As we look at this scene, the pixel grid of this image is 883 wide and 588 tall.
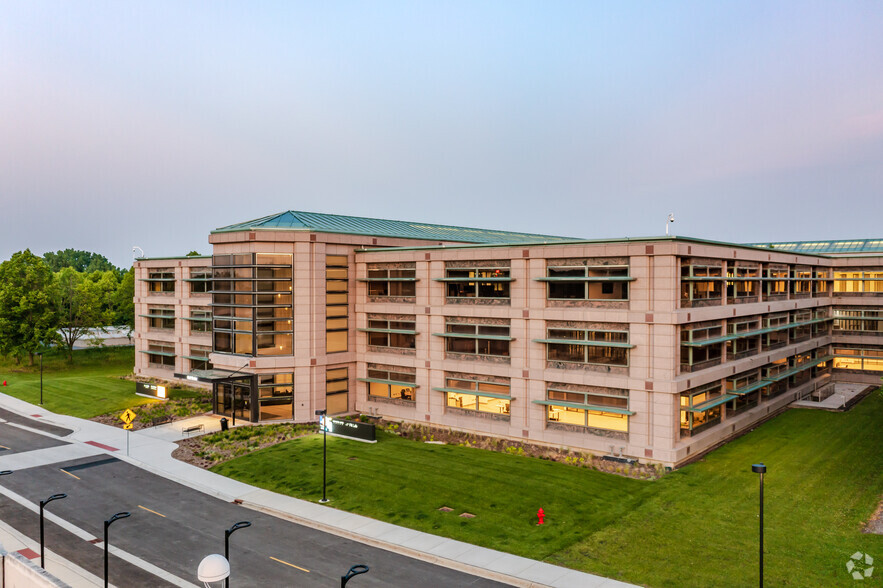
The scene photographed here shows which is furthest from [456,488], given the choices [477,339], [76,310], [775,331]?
[76,310]

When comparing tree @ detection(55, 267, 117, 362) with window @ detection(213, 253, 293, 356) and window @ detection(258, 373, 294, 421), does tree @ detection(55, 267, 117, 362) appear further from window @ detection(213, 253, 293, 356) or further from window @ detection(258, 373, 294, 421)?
window @ detection(258, 373, 294, 421)

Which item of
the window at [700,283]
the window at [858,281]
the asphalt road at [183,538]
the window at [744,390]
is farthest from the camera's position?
the window at [858,281]

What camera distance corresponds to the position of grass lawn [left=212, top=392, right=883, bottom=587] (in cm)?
2442

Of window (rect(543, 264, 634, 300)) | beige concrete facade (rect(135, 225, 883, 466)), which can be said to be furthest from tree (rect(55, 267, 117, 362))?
window (rect(543, 264, 634, 300))

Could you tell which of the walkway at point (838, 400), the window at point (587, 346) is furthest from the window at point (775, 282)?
the window at point (587, 346)

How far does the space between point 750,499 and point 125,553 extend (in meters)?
30.6

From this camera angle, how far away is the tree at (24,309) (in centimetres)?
7762

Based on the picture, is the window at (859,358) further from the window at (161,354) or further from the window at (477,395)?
the window at (161,354)

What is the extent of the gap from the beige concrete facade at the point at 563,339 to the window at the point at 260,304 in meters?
0.79

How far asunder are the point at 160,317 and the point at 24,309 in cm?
2392

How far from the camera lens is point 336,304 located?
50.2 meters

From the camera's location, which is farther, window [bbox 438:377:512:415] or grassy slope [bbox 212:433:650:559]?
window [bbox 438:377:512:415]

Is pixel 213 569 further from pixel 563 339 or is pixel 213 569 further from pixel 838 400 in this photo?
pixel 838 400

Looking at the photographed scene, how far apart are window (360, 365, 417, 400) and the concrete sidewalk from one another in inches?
526
